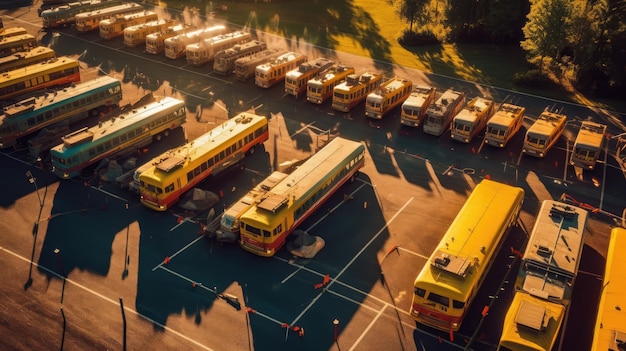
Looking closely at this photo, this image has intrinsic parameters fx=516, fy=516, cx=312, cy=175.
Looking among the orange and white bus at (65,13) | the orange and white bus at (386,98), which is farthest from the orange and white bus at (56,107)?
the orange and white bus at (65,13)

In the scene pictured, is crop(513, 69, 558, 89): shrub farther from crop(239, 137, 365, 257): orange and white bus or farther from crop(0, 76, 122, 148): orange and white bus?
crop(0, 76, 122, 148): orange and white bus

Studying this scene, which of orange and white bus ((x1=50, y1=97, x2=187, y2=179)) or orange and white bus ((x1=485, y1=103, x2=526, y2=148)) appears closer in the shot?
orange and white bus ((x1=50, y1=97, x2=187, y2=179))

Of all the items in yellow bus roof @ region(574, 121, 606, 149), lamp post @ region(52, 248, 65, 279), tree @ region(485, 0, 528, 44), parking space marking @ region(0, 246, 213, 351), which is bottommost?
parking space marking @ region(0, 246, 213, 351)

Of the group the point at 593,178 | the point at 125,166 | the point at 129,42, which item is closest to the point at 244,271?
the point at 125,166

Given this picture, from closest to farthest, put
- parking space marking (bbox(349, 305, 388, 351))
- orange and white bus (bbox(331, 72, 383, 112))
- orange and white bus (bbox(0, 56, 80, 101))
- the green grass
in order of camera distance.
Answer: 1. parking space marking (bbox(349, 305, 388, 351))
2. orange and white bus (bbox(0, 56, 80, 101))
3. orange and white bus (bbox(331, 72, 383, 112))
4. the green grass

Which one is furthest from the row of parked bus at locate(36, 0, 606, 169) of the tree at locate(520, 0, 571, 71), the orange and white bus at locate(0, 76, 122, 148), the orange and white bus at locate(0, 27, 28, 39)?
the orange and white bus at locate(0, 76, 122, 148)

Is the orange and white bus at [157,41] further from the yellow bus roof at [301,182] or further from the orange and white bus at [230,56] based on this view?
the yellow bus roof at [301,182]

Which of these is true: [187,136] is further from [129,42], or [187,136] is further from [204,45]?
[129,42]
